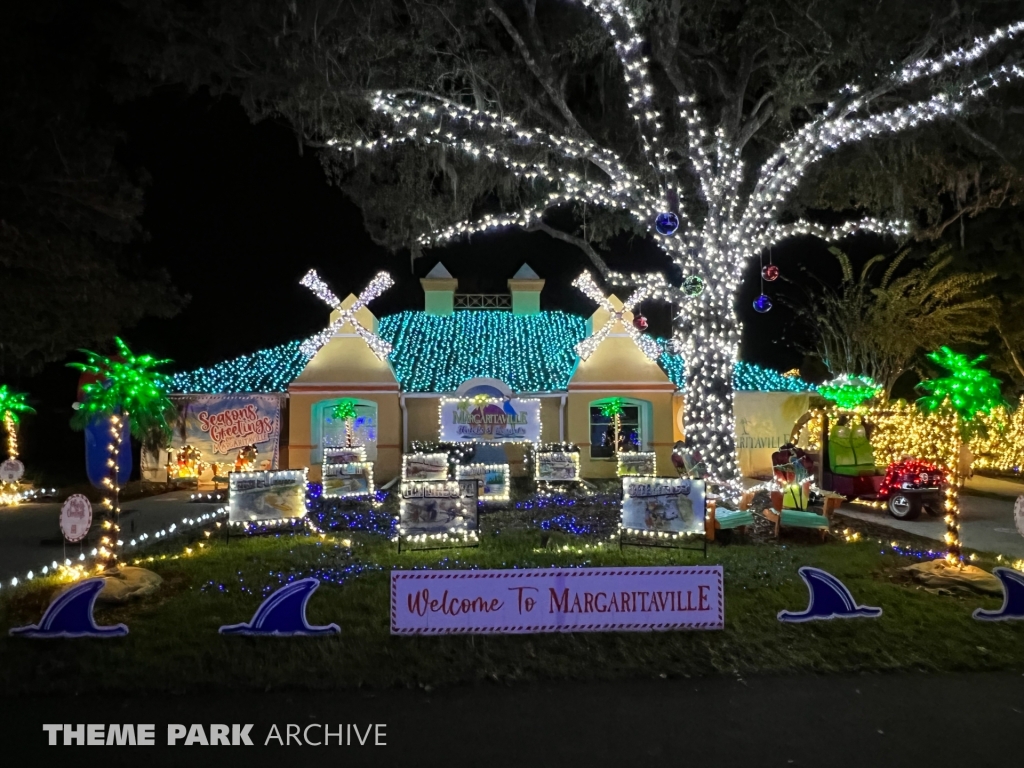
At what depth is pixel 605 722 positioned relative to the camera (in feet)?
16.6

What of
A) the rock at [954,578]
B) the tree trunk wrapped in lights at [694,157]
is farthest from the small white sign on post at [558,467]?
the rock at [954,578]

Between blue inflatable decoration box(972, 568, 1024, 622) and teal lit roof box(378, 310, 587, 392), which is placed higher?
teal lit roof box(378, 310, 587, 392)

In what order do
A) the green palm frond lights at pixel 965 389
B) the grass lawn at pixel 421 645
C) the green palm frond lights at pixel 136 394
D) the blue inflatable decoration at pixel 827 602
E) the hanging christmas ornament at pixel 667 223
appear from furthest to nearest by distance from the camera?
the hanging christmas ornament at pixel 667 223, the green palm frond lights at pixel 136 394, the green palm frond lights at pixel 965 389, the blue inflatable decoration at pixel 827 602, the grass lawn at pixel 421 645

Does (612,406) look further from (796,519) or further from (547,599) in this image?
(547,599)

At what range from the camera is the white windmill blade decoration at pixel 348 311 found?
1848 centimetres

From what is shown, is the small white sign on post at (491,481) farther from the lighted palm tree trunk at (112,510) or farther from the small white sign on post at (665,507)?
the lighted palm tree trunk at (112,510)

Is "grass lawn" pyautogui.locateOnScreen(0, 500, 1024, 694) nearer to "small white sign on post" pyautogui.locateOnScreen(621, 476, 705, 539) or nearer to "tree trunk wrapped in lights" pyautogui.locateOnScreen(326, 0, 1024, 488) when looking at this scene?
"small white sign on post" pyautogui.locateOnScreen(621, 476, 705, 539)

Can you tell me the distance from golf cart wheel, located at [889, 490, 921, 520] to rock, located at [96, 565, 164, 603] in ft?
38.2

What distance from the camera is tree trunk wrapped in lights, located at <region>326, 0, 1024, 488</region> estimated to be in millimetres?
10992

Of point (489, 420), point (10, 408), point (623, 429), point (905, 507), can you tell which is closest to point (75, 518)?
point (489, 420)

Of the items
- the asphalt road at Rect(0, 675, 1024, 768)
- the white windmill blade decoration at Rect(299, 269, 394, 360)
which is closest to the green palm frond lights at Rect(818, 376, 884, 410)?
the white windmill blade decoration at Rect(299, 269, 394, 360)

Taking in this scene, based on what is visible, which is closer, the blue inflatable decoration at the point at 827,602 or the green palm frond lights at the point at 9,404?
the blue inflatable decoration at the point at 827,602

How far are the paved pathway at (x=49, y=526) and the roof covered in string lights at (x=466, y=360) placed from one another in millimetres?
3655

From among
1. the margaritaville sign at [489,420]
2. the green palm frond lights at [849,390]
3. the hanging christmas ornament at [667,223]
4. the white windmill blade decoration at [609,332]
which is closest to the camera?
the hanging christmas ornament at [667,223]
